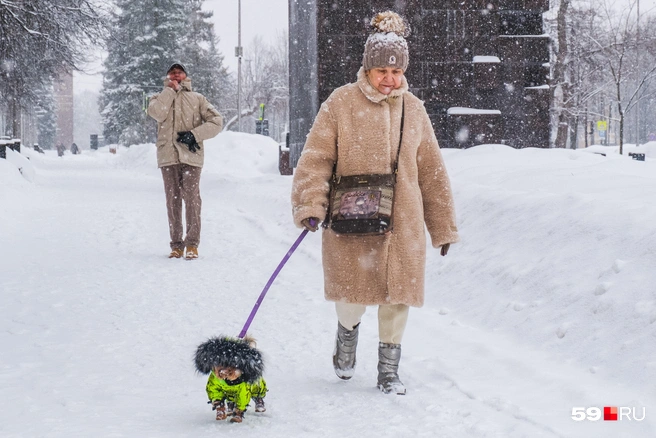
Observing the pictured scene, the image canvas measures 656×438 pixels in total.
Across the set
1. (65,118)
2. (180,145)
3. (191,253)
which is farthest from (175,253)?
(65,118)

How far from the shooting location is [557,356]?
4.68m

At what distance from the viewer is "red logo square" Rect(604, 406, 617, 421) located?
12.1 feet

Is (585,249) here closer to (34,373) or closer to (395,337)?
(395,337)

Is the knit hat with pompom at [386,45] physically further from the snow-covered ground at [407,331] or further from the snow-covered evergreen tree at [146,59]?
the snow-covered evergreen tree at [146,59]

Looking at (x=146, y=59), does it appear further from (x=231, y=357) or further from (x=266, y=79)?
(x=231, y=357)

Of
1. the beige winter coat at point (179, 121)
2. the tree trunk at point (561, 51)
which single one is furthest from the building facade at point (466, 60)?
the tree trunk at point (561, 51)

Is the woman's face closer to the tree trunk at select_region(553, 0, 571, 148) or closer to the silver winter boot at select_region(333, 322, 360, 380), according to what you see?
the silver winter boot at select_region(333, 322, 360, 380)

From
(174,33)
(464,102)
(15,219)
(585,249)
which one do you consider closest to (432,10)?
(464,102)

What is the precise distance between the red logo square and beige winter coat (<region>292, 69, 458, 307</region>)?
1012 mm

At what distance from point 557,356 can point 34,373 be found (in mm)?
2900

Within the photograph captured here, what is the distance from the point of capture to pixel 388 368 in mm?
4133

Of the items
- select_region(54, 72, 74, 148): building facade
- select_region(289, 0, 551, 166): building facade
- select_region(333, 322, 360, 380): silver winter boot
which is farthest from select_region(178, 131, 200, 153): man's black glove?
select_region(54, 72, 74, 148): building facade
